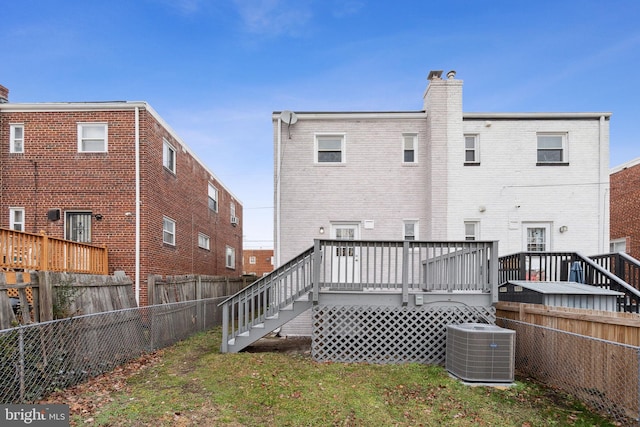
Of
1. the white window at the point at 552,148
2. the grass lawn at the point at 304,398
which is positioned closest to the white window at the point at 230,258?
the grass lawn at the point at 304,398

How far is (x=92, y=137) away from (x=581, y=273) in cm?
1378

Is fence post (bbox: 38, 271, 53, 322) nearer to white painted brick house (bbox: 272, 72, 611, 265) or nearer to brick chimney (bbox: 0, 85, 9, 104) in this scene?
white painted brick house (bbox: 272, 72, 611, 265)

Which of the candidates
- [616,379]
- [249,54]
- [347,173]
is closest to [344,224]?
[347,173]

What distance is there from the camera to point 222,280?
17.2 meters

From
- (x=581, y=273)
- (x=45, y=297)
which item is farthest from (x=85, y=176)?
(x=581, y=273)

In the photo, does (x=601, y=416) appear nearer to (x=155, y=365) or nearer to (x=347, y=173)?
(x=155, y=365)

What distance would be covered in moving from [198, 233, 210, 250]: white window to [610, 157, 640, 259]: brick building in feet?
58.8

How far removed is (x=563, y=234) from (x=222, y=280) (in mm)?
13722

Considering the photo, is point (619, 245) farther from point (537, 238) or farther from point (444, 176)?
point (444, 176)

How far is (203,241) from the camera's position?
17141mm

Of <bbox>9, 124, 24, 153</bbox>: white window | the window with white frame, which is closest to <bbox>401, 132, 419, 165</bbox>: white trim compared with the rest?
the window with white frame

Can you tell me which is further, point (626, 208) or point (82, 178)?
point (626, 208)

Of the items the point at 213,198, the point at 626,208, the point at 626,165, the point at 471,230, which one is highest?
the point at 626,165

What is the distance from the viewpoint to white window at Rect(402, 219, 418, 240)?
1120cm
